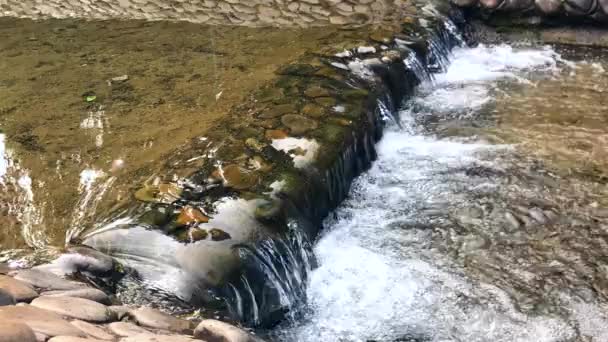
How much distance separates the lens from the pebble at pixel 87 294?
94.5 inches

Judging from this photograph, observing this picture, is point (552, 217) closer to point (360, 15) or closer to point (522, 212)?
point (522, 212)

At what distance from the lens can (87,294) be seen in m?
2.52

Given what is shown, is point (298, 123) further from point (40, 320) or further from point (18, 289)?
point (40, 320)

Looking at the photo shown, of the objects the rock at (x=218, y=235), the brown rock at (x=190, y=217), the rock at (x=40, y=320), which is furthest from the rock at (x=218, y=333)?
the brown rock at (x=190, y=217)

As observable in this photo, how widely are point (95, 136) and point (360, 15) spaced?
10.9 ft

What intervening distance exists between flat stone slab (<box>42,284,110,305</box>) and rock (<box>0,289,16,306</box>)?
0.17 metres

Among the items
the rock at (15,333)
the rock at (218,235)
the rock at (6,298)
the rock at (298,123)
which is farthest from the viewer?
the rock at (298,123)

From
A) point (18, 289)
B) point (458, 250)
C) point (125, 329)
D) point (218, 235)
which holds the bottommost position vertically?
point (458, 250)

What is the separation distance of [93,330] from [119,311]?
30 cm

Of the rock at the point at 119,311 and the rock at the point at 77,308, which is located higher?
the rock at the point at 77,308

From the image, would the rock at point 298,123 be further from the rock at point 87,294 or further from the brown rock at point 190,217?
the rock at point 87,294

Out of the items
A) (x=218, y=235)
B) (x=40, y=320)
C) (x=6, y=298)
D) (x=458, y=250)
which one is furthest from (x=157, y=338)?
(x=458, y=250)

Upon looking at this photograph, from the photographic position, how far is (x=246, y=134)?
14.2 feet

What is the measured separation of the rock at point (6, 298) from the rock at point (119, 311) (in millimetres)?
375
